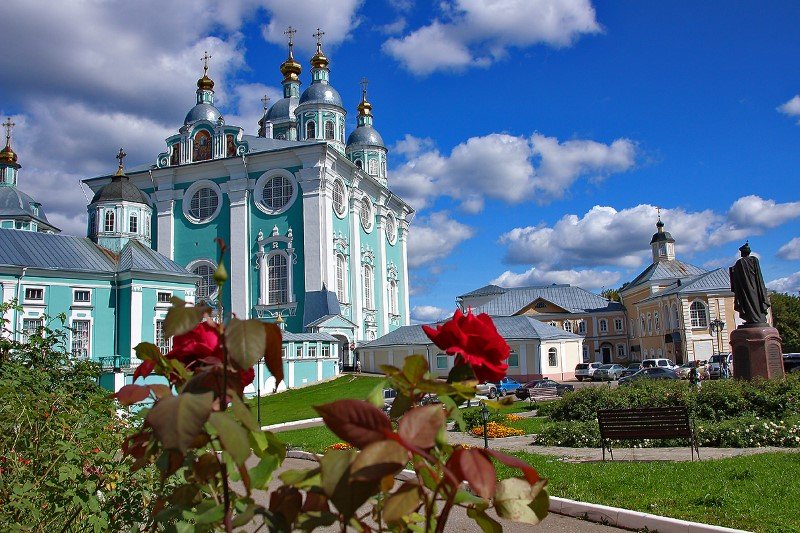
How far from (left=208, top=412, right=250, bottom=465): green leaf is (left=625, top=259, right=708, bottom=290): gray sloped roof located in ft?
184

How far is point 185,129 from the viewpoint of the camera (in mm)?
43188

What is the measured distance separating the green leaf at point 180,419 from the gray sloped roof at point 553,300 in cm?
5575

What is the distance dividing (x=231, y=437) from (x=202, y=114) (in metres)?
47.2

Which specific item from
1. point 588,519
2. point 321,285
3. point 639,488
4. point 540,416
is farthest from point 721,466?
point 321,285

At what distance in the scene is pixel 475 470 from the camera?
1.21 metres

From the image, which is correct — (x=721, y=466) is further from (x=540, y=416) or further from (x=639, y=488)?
(x=540, y=416)

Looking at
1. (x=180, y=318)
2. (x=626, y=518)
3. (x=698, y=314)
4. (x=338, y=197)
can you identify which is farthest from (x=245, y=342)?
(x=698, y=314)

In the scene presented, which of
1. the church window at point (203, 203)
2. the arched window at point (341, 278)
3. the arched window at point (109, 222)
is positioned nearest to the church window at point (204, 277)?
the church window at point (203, 203)

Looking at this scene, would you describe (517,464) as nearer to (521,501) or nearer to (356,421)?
(521,501)

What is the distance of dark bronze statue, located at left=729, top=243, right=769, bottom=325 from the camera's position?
15812 millimetres

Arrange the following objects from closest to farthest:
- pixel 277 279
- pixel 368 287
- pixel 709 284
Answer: pixel 277 279 → pixel 368 287 → pixel 709 284

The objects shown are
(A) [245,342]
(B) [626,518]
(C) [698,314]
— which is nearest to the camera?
(A) [245,342]

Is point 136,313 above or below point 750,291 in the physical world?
above

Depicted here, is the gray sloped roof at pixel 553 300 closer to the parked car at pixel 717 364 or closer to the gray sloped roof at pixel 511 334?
the parked car at pixel 717 364
